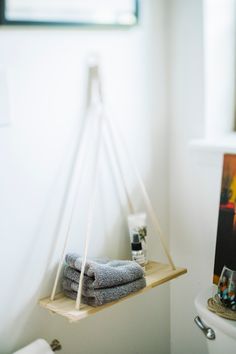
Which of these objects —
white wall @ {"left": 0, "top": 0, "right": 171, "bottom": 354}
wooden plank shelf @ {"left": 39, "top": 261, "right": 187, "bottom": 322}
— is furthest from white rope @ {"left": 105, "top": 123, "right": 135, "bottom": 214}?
wooden plank shelf @ {"left": 39, "top": 261, "right": 187, "bottom": 322}

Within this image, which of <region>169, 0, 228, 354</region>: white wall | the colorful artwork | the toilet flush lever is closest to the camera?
the toilet flush lever

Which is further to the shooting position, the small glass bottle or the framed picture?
the small glass bottle

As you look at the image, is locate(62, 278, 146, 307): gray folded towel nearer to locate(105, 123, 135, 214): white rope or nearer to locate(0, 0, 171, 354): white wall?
locate(0, 0, 171, 354): white wall

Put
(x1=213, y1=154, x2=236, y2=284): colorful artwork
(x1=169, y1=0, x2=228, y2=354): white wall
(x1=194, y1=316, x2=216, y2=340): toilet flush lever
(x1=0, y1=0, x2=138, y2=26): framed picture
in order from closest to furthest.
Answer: (x1=0, y1=0, x2=138, y2=26): framed picture → (x1=194, y1=316, x2=216, y2=340): toilet flush lever → (x1=213, y1=154, x2=236, y2=284): colorful artwork → (x1=169, y1=0, x2=228, y2=354): white wall

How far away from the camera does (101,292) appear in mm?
1320

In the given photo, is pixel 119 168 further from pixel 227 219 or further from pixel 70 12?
pixel 70 12

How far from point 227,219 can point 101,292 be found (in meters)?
0.47

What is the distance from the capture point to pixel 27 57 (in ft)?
4.37

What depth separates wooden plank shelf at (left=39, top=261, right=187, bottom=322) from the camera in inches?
51.2

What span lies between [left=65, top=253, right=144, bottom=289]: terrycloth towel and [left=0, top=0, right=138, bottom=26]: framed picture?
2.10 ft

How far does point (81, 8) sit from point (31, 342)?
93 cm

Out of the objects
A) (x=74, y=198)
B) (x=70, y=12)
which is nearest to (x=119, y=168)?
(x=74, y=198)

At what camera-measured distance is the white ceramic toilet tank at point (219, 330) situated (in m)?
1.33

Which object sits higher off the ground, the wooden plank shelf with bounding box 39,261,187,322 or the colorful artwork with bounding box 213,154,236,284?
the colorful artwork with bounding box 213,154,236,284
